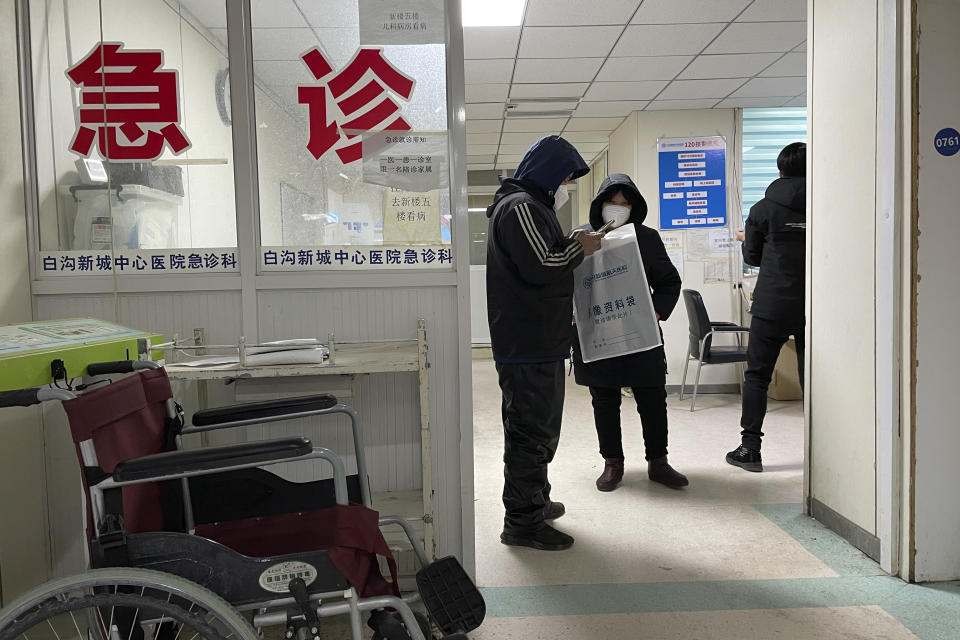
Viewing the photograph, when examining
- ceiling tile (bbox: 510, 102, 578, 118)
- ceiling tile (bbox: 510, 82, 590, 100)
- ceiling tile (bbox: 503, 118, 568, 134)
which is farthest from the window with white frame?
ceiling tile (bbox: 503, 118, 568, 134)

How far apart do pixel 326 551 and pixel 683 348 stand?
15.8 ft

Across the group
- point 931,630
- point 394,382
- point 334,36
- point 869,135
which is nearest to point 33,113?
point 334,36

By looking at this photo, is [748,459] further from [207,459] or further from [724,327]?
[207,459]

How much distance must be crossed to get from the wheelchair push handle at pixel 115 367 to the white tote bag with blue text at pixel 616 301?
1.65 m

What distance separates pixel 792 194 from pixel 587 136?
12.3ft

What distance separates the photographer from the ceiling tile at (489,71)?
4332 mm

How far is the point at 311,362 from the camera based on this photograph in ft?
5.49

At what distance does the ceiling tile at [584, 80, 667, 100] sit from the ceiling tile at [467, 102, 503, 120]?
74 cm

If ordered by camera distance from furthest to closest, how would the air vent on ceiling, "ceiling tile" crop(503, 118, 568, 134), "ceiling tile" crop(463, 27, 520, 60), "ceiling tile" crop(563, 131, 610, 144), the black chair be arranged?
"ceiling tile" crop(563, 131, 610, 144), "ceiling tile" crop(503, 118, 568, 134), the air vent on ceiling, the black chair, "ceiling tile" crop(463, 27, 520, 60)

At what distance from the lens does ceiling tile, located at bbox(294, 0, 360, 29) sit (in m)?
2.00

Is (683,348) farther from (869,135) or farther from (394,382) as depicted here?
(394,382)

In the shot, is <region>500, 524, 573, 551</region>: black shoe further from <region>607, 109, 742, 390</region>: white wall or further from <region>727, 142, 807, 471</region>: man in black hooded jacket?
<region>607, 109, 742, 390</region>: white wall

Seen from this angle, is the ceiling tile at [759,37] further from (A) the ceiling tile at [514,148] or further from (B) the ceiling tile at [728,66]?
(A) the ceiling tile at [514,148]

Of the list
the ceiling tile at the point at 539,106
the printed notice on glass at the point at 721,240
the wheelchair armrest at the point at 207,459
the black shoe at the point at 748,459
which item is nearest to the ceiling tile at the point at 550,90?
the ceiling tile at the point at 539,106
